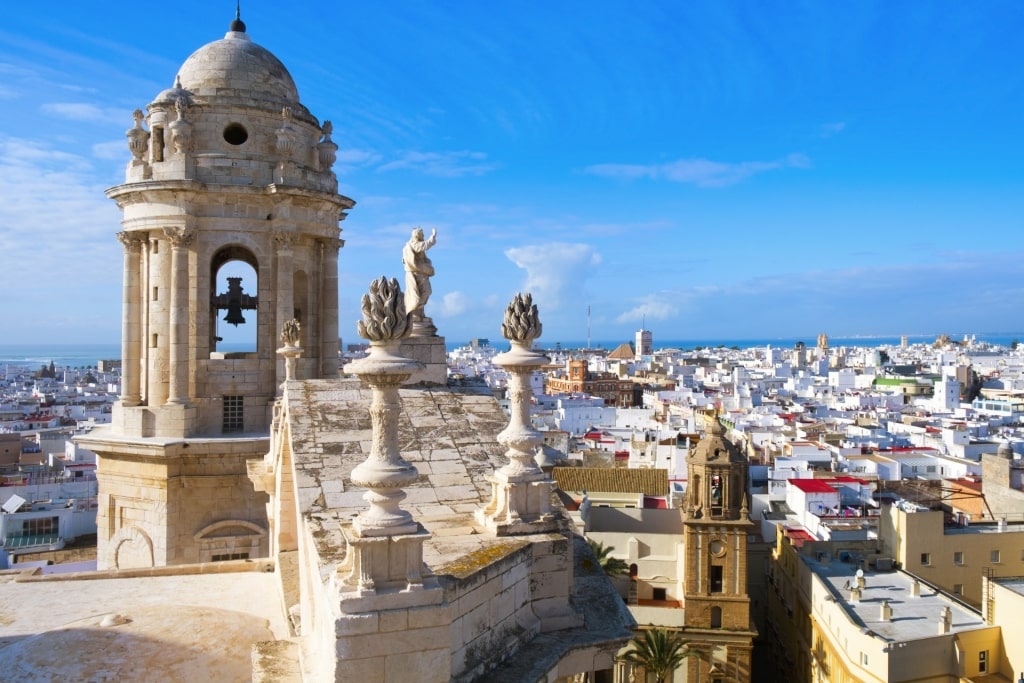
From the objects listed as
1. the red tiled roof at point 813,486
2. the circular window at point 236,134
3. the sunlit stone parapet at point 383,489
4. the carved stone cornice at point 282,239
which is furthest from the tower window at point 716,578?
the sunlit stone parapet at point 383,489

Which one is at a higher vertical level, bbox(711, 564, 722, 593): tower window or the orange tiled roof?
the orange tiled roof

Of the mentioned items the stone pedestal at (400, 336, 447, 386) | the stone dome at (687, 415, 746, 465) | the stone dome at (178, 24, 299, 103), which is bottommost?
the stone dome at (687, 415, 746, 465)

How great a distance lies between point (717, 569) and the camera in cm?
2823

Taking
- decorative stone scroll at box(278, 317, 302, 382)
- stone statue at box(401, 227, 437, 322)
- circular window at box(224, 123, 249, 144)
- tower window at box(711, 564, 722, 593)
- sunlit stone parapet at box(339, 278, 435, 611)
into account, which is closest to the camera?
sunlit stone parapet at box(339, 278, 435, 611)

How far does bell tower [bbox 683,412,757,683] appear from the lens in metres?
27.3

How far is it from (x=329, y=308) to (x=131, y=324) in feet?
13.3

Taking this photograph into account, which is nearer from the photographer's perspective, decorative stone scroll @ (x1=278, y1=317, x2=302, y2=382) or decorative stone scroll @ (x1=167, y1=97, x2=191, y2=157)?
decorative stone scroll @ (x1=278, y1=317, x2=302, y2=382)

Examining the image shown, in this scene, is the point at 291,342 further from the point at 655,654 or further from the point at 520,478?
the point at 655,654

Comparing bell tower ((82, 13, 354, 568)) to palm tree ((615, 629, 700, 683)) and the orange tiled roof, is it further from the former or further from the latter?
the orange tiled roof

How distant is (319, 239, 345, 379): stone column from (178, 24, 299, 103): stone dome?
3.31 meters

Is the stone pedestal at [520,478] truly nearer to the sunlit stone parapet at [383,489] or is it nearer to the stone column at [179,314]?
the sunlit stone parapet at [383,489]

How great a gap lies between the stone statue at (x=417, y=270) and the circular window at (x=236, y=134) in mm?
8753

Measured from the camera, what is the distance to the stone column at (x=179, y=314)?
16.2 m

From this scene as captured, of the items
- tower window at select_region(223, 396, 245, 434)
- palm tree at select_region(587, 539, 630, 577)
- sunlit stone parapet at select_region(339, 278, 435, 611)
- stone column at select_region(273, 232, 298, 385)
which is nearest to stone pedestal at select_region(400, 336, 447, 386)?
sunlit stone parapet at select_region(339, 278, 435, 611)
